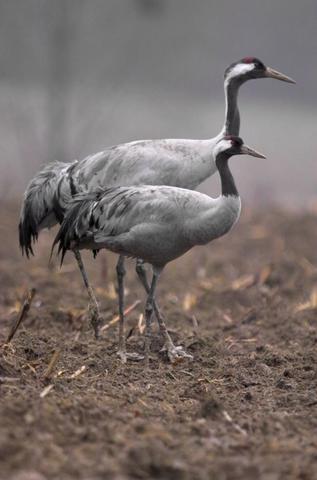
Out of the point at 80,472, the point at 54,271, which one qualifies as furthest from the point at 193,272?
the point at 80,472

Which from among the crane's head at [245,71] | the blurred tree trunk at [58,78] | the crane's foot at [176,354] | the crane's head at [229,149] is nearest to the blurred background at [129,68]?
the blurred tree trunk at [58,78]

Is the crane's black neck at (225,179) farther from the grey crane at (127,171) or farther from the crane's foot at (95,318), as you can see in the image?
the crane's foot at (95,318)

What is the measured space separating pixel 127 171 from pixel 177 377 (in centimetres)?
158

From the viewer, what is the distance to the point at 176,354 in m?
6.59

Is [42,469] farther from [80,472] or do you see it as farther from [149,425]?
[149,425]

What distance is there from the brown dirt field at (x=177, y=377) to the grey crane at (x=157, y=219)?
52 cm

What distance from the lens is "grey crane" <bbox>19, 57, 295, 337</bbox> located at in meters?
6.97

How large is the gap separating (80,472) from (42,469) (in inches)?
5.6

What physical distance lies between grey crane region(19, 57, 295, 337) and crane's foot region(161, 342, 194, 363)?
0.49 metres

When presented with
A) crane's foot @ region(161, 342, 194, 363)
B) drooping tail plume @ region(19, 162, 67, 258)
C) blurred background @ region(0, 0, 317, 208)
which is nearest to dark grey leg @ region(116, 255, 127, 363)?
crane's foot @ region(161, 342, 194, 363)

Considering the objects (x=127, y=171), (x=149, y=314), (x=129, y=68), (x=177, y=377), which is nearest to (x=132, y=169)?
(x=127, y=171)

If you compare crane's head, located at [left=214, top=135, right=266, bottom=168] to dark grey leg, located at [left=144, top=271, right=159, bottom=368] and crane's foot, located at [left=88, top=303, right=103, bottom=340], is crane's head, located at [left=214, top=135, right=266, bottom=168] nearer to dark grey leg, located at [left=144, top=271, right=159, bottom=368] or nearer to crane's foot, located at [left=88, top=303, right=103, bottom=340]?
dark grey leg, located at [left=144, top=271, right=159, bottom=368]

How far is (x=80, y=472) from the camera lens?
3.96 m

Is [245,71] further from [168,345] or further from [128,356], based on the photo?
[128,356]
